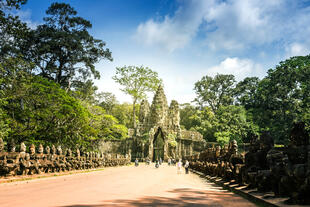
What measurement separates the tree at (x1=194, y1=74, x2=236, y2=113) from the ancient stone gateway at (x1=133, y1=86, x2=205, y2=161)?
810 centimetres

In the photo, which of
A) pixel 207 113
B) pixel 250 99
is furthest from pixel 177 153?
pixel 250 99

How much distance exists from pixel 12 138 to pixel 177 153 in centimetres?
3103

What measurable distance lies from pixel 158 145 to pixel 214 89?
1848 centimetres

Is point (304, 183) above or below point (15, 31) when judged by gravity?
below

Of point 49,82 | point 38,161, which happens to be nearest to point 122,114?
point 49,82

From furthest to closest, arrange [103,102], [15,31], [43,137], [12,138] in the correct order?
1. [103,102]
2. [43,137]
3. [12,138]
4. [15,31]

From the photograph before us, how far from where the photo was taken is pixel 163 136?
44594 mm

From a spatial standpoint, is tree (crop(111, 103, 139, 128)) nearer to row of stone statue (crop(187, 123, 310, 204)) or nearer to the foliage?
the foliage

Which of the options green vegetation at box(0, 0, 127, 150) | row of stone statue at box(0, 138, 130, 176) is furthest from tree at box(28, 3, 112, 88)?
row of stone statue at box(0, 138, 130, 176)

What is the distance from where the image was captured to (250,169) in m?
5.99

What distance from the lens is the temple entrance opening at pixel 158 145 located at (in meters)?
45.7

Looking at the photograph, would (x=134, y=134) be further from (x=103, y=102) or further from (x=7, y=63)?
(x=7, y=63)

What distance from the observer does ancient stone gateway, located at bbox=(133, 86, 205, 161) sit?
4284 centimetres

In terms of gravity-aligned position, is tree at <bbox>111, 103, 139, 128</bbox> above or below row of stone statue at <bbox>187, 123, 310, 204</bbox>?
above
